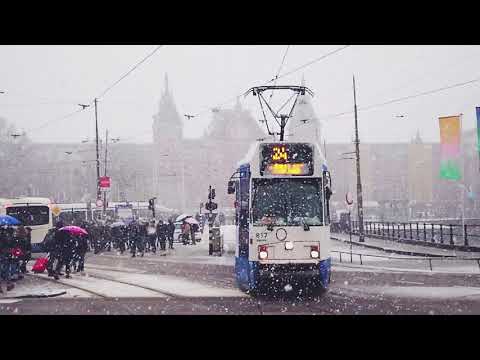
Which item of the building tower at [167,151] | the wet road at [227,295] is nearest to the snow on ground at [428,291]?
the wet road at [227,295]

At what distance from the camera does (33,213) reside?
33.6 metres

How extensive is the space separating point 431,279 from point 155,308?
348 inches

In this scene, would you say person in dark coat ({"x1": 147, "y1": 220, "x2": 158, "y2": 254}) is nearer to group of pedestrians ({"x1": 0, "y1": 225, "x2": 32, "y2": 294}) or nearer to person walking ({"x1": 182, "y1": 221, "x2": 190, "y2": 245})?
person walking ({"x1": 182, "y1": 221, "x2": 190, "y2": 245})

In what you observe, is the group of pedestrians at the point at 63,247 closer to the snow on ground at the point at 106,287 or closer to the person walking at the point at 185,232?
the snow on ground at the point at 106,287

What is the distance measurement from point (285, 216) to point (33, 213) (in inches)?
873

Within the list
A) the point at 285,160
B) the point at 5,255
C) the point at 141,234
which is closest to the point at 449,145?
the point at 141,234

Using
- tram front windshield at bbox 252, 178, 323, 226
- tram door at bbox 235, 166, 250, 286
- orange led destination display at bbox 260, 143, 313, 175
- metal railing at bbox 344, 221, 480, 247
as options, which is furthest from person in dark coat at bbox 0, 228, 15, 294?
metal railing at bbox 344, 221, 480, 247

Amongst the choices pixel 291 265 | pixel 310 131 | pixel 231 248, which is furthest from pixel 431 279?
pixel 310 131

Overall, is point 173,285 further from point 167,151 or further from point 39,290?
point 167,151

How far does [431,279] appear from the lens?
60.6ft

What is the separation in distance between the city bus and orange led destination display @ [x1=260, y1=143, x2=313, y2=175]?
69.9 feet

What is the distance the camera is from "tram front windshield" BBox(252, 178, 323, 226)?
47.5ft
